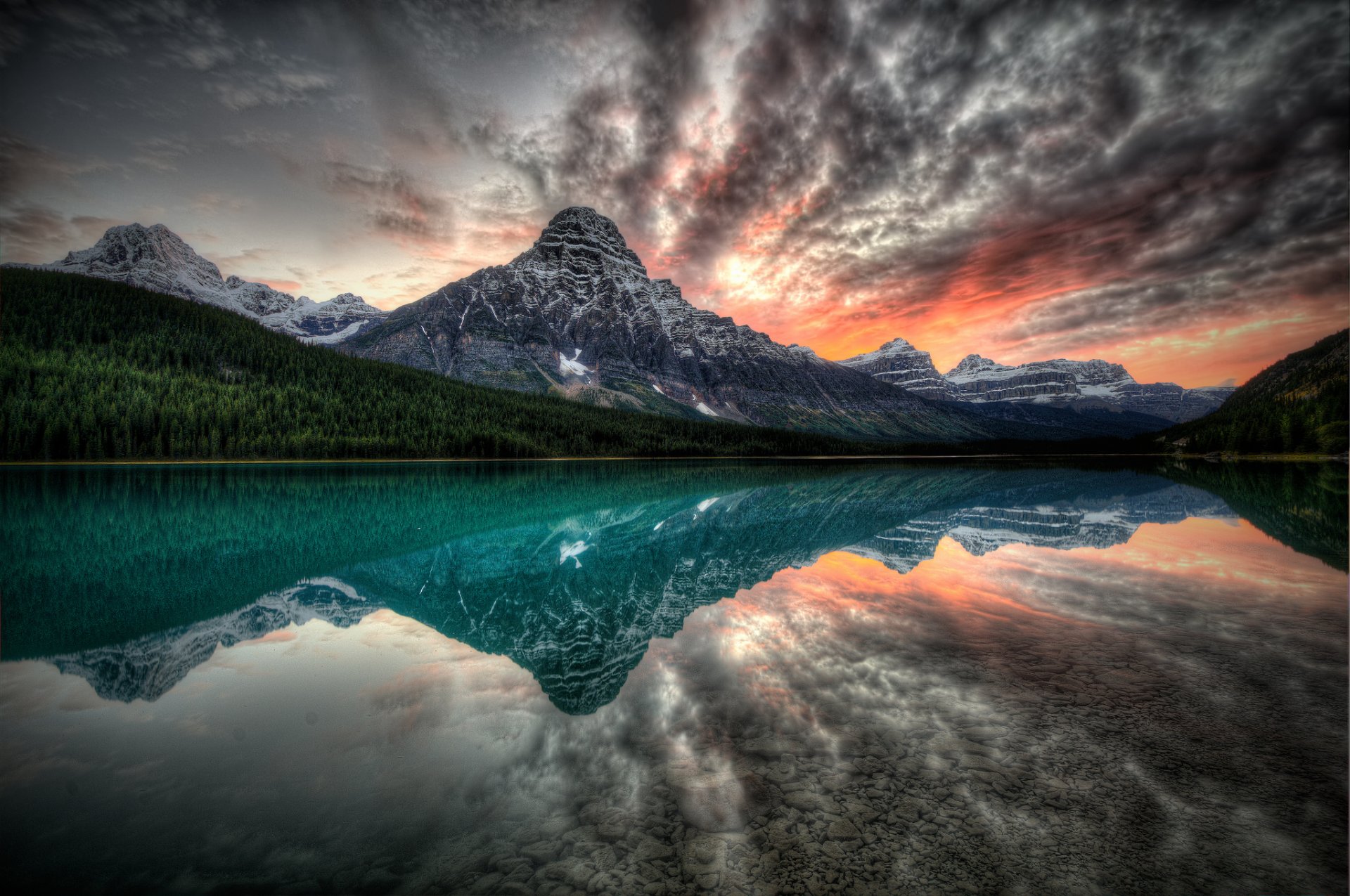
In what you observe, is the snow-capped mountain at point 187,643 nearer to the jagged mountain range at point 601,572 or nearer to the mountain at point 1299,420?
the jagged mountain range at point 601,572

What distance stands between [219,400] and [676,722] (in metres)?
157

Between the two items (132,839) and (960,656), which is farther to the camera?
(960,656)

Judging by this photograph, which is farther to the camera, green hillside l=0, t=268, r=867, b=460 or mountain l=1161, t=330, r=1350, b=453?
green hillside l=0, t=268, r=867, b=460

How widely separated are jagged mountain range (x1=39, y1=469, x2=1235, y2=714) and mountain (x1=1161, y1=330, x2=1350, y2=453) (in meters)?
68.7

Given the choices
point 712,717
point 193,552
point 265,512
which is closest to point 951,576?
point 712,717

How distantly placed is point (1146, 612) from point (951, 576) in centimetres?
569

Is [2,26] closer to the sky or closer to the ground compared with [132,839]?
closer to the sky

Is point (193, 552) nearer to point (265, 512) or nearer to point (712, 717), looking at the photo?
point (265, 512)

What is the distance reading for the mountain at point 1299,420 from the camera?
100625 mm

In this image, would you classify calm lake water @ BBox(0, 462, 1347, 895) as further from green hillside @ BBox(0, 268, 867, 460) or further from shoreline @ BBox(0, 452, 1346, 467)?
green hillside @ BBox(0, 268, 867, 460)

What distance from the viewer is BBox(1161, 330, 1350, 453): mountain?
101 m

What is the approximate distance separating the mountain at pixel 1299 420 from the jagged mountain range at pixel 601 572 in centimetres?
6869

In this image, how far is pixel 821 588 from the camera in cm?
1870

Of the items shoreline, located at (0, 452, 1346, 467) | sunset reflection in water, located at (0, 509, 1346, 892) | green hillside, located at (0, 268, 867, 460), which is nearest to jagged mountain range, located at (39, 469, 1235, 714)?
sunset reflection in water, located at (0, 509, 1346, 892)
